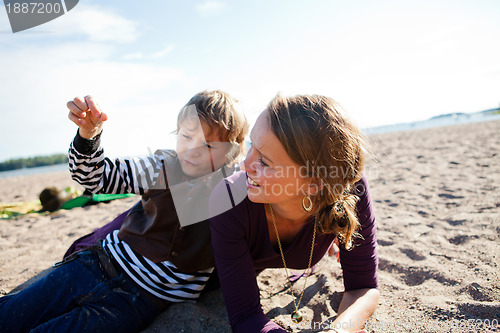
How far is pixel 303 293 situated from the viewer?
2.16m

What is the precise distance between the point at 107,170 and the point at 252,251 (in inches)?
37.5

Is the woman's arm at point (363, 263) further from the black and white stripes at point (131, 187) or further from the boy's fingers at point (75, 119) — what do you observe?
the boy's fingers at point (75, 119)

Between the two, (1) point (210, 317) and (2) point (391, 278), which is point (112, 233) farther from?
(2) point (391, 278)

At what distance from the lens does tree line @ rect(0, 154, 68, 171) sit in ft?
110

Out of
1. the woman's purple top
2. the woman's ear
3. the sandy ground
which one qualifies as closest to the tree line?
the sandy ground

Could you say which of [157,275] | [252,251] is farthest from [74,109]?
[252,251]

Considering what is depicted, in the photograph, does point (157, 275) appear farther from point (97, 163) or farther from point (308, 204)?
point (308, 204)

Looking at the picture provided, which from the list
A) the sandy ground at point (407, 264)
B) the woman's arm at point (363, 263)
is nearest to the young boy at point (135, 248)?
the sandy ground at point (407, 264)

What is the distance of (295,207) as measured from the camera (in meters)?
1.64

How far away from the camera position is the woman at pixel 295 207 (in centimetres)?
141

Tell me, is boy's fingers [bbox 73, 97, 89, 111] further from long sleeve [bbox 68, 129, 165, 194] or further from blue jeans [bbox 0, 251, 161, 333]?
blue jeans [bbox 0, 251, 161, 333]

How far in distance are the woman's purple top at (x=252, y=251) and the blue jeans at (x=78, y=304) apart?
624mm

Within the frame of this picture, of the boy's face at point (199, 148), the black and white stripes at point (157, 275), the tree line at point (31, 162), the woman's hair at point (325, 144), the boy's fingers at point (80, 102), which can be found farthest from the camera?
the tree line at point (31, 162)

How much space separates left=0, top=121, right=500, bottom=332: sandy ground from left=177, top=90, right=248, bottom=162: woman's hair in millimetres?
906
